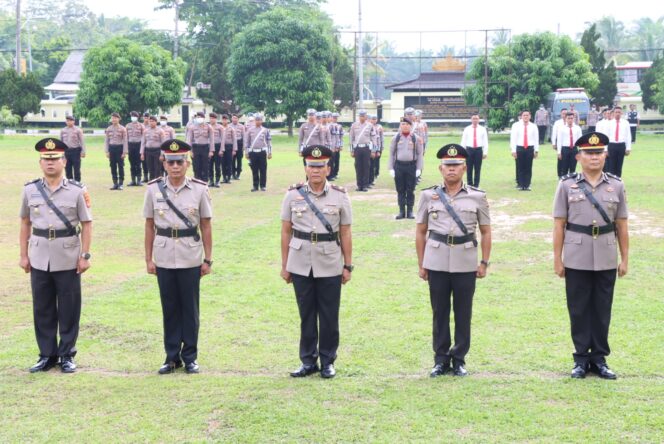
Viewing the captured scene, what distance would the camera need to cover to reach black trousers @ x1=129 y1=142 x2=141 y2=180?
20.5 meters

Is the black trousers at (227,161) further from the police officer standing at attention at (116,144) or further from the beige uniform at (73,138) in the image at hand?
the beige uniform at (73,138)

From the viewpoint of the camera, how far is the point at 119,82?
142 feet

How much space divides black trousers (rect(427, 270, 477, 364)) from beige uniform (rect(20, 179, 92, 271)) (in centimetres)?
266

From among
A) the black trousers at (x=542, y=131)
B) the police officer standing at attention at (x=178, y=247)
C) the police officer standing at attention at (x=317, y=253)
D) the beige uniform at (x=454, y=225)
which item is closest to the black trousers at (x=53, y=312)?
the police officer standing at attention at (x=178, y=247)

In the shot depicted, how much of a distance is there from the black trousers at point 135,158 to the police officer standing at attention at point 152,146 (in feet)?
1.91

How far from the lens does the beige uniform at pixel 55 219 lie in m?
6.68

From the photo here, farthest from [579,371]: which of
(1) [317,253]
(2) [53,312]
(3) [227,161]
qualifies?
(3) [227,161]

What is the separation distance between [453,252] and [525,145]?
1300 centimetres

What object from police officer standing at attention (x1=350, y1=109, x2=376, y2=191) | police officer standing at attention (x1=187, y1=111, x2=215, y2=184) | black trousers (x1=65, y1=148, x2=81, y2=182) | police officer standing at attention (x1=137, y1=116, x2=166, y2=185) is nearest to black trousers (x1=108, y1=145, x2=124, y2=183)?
police officer standing at attention (x1=137, y1=116, x2=166, y2=185)

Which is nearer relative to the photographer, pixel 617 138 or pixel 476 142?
pixel 617 138

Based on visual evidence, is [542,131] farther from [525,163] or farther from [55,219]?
[55,219]

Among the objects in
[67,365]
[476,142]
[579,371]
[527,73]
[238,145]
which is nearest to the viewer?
[579,371]

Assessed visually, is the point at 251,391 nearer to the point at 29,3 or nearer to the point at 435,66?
the point at 435,66

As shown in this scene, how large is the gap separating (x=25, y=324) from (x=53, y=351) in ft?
5.33
